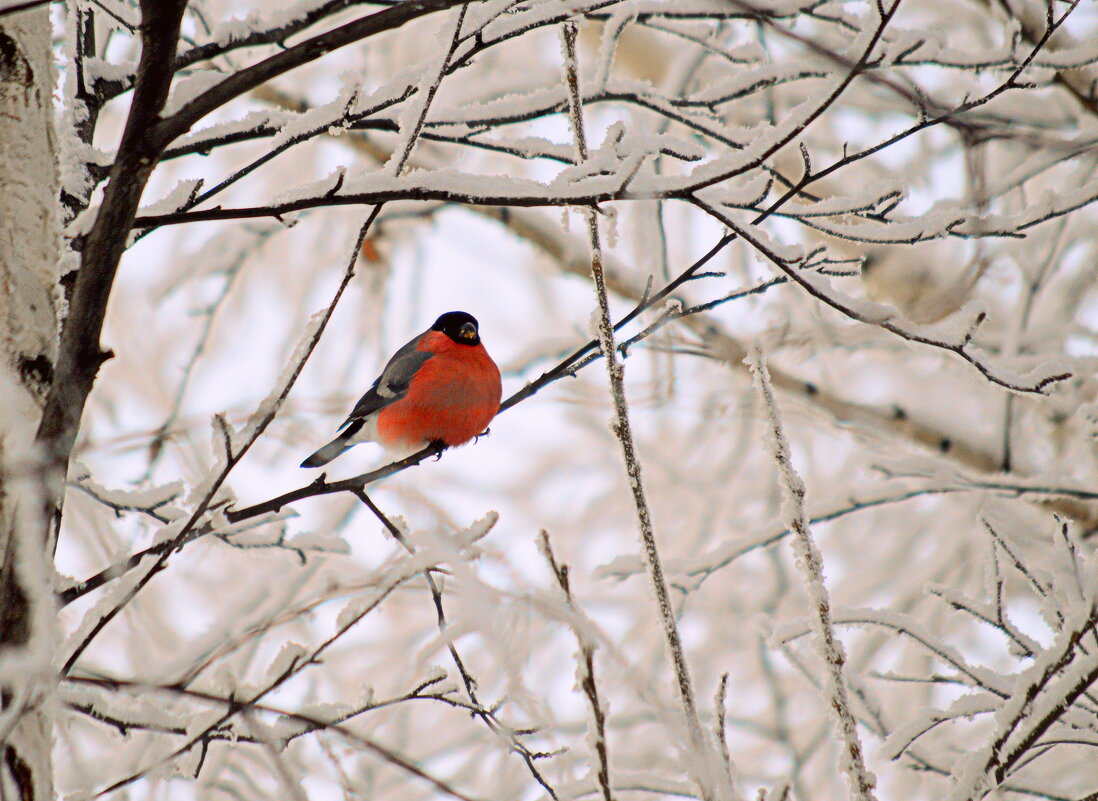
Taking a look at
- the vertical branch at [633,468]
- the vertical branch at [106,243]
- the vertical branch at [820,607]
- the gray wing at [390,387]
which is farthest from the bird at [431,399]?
the vertical branch at [106,243]

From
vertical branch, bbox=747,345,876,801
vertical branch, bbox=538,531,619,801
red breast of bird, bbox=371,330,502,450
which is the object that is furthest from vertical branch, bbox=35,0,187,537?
red breast of bird, bbox=371,330,502,450

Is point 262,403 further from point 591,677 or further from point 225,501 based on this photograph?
point 591,677

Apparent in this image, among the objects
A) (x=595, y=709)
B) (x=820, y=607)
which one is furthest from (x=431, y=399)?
(x=595, y=709)

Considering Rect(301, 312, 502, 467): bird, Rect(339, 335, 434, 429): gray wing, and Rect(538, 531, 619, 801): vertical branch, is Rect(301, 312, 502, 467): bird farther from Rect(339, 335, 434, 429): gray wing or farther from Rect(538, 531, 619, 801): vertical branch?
Rect(538, 531, 619, 801): vertical branch

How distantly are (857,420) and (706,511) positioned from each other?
3.06 feet

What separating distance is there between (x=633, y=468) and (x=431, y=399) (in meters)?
1.99

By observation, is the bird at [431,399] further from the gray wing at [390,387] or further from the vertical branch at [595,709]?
the vertical branch at [595,709]

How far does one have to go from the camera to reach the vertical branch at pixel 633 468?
1.23 metres

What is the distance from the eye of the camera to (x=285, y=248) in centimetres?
566

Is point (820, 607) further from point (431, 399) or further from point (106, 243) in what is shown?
point (431, 399)

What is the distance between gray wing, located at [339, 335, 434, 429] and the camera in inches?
140

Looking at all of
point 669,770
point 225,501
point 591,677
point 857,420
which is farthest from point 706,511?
point 591,677

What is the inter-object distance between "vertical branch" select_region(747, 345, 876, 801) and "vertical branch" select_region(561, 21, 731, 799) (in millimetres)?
208

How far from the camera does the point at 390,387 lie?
360cm
